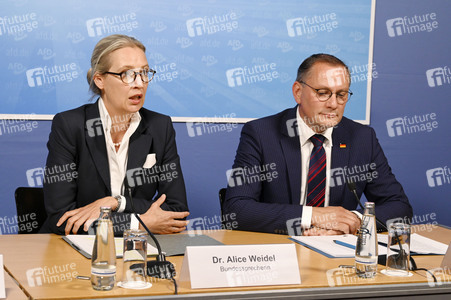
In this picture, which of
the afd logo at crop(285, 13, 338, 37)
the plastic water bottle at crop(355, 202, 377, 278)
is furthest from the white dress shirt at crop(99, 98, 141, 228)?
the afd logo at crop(285, 13, 338, 37)

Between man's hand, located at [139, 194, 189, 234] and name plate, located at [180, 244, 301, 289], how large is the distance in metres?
0.72

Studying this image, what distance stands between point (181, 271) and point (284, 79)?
7.86 feet

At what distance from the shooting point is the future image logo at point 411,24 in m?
3.89

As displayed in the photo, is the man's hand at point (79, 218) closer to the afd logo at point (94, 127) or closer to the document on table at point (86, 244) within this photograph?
the document on table at point (86, 244)

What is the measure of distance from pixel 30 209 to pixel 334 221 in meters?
1.36

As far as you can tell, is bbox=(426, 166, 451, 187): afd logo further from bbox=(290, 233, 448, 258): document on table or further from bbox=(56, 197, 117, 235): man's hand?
bbox=(56, 197, 117, 235): man's hand

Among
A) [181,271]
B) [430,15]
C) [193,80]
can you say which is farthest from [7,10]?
[430,15]

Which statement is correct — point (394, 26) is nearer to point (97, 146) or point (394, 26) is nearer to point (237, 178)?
point (237, 178)

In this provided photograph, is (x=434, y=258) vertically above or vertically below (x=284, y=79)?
below

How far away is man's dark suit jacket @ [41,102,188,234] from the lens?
7.60 feet

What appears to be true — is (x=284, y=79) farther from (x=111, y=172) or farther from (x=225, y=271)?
(x=225, y=271)

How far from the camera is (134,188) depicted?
249 centimetres

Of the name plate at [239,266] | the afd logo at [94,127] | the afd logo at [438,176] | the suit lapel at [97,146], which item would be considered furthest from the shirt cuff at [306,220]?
the afd logo at [438,176]

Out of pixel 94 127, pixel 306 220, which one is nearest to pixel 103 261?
pixel 306 220
